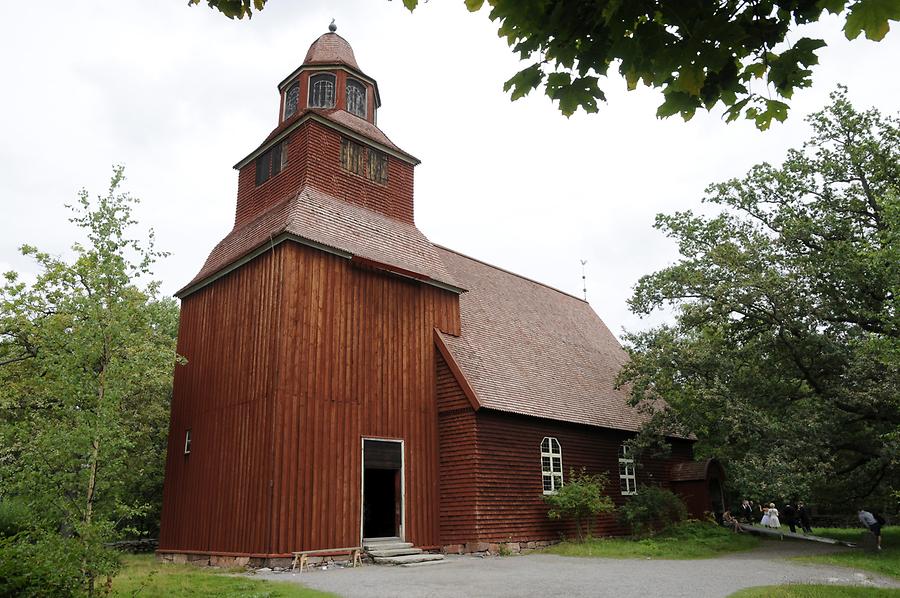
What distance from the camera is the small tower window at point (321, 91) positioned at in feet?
71.2

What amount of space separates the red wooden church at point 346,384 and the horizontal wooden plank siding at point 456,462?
44 millimetres

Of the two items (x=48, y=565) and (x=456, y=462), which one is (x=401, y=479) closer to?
(x=456, y=462)

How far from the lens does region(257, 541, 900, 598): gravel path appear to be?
34.0ft

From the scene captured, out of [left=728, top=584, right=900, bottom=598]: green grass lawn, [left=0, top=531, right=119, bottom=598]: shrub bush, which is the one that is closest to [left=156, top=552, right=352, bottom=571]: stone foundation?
[left=0, top=531, right=119, bottom=598]: shrub bush

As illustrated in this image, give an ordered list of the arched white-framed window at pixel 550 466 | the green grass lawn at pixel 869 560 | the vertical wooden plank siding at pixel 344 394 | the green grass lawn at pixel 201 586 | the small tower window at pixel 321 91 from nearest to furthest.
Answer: the green grass lawn at pixel 201 586 < the green grass lawn at pixel 869 560 < the vertical wooden plank siding at pixel 344 394 < the arched white-framed window at pixel 550 466 < the small tower window at pixel 321 91

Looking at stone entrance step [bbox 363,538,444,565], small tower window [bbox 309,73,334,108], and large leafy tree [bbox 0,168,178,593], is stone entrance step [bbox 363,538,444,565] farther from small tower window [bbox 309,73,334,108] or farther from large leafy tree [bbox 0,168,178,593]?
small tower window [bbox 309,73,334,108]

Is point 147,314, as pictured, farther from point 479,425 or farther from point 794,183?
point 794,183

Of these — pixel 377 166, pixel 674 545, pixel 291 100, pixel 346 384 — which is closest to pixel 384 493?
pixel 346 384

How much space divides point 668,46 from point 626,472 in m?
20.6

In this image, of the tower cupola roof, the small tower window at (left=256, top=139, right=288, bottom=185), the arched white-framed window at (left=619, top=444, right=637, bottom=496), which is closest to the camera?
the small tower window at (left=256, top=139, right=288, bottom=185)

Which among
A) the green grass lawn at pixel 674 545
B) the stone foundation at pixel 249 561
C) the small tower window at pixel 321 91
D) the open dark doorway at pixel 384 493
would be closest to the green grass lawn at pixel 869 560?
the green grass lawn at pixel 674 545

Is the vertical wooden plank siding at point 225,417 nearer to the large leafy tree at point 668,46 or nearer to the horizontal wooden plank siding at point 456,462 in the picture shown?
the horizontal wooden plank siding at point 456,462

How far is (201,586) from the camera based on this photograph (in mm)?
11539

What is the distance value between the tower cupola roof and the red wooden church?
88 mm
